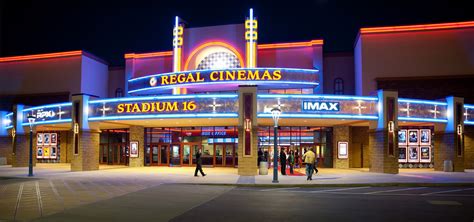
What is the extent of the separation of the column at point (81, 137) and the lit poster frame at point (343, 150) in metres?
18.6

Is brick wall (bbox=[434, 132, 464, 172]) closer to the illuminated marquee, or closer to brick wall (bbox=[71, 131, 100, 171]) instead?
the illuminated marquee

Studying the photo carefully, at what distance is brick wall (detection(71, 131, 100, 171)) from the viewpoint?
3177 centimetres

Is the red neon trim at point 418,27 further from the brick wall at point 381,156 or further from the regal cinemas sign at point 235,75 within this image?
the brick wall at point 381,156

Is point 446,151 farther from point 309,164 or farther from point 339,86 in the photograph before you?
point 309,164

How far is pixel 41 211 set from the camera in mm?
13227

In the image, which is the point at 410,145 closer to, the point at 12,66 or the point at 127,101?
the point at 127,101

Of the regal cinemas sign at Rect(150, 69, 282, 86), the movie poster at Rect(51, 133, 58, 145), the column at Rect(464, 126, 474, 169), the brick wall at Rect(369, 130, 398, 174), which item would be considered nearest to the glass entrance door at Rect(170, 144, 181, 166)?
the regal cinemas sign at Rect(150, 69, 282, 86)

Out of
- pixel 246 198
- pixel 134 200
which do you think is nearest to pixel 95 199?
pixel 134 200

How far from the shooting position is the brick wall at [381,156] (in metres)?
28.6

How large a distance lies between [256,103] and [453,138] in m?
15.0

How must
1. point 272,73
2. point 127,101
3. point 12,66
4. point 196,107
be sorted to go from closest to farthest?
1. point 196,107
2. point 127,101
3. point 272,73
4. point 12,66

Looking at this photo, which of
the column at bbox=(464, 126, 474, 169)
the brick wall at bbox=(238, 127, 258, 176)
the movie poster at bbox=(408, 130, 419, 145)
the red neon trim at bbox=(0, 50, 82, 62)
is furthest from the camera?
the red neon trim at bbox=(0, 50, 82, 62)

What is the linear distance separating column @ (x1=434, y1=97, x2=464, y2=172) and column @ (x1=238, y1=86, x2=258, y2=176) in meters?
14.7

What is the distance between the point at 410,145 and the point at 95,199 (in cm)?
2752
